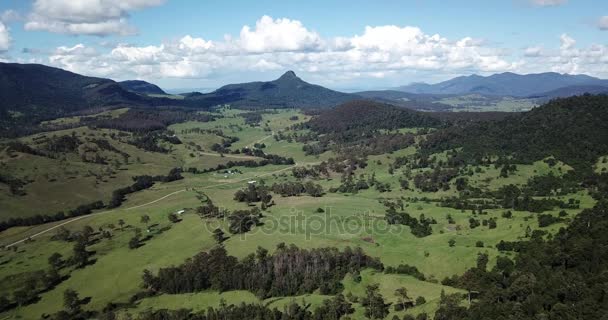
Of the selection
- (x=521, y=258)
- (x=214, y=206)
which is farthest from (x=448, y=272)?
(x=214, y=206)

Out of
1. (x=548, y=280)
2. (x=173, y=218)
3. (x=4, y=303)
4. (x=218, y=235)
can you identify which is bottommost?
(x=4, y=303)

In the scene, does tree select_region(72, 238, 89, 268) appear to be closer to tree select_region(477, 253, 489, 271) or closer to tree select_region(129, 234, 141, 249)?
tree select_region(129, 234, 141, 249)

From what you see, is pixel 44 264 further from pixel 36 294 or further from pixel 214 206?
pixel 214 206

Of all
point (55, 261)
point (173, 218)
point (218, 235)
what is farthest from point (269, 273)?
point (55, 261)

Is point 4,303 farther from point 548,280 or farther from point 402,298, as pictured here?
point 548,280

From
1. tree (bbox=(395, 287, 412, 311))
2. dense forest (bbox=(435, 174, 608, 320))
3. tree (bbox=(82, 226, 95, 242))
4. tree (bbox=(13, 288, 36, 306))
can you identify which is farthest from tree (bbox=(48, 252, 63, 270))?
dense forest (bbox=(435, 174, 608, 320))
